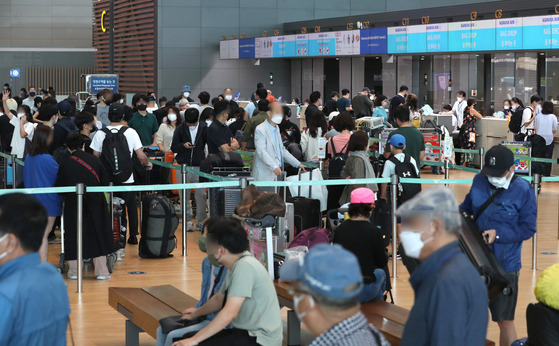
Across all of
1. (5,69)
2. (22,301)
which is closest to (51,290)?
(22,301)

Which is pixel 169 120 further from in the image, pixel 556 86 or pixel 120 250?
pixel 556 86

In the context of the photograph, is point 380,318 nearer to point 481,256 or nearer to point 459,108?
point 481,256

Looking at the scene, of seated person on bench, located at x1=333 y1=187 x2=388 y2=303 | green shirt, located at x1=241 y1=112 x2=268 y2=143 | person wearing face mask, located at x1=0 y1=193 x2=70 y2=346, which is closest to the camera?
person wearing face mask, located at x1=0 y1=193 x2=70 y2=346

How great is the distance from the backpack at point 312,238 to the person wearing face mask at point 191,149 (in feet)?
14.1

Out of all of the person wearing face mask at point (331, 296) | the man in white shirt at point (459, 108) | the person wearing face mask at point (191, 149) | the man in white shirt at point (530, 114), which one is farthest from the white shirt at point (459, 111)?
the person wearing face mask at point (331, 296)

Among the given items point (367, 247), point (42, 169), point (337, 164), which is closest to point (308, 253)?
point (367, 247)

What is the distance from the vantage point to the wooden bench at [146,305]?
6.05 metres

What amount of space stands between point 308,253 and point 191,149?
906 cm

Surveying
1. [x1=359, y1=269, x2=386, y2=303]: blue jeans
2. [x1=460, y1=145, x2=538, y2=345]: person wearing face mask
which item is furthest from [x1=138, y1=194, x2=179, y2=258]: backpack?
[x1=460, y1=145, x2=538, y2=345]: person wearing face mask

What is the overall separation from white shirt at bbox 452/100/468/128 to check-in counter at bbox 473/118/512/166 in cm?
80

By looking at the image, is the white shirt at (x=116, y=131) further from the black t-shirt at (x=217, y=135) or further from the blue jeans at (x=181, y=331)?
the blue jeans at (x=181, y=331)

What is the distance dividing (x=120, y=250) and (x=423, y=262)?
7.19m

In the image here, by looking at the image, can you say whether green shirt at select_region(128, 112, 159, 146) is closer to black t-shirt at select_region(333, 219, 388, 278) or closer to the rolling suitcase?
the rolling suitcase

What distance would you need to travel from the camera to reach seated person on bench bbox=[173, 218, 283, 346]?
16.4 feet
